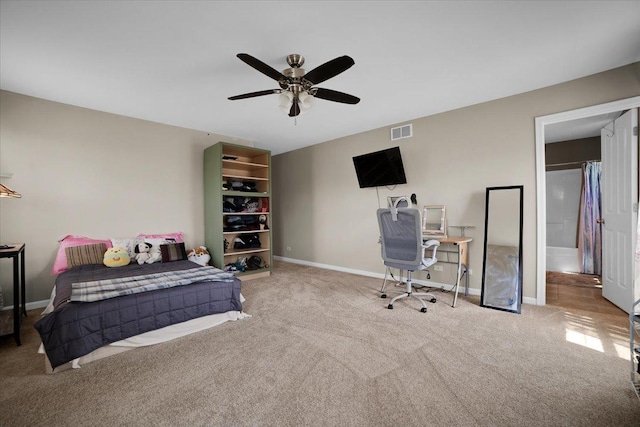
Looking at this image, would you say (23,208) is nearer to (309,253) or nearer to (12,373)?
(12,373)

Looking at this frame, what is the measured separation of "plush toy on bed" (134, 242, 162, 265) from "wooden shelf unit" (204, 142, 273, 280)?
0.89 metres

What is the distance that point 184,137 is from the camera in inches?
177

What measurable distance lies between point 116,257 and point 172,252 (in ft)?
2.08

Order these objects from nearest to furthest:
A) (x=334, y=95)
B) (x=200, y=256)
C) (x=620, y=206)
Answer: (x=334, y=95)
(x=620, y=206)
(x=200, y=256)

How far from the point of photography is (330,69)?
6.80ft

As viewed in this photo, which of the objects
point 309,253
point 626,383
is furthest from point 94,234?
point 626,383

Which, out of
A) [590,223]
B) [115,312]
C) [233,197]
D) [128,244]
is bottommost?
[115,312]

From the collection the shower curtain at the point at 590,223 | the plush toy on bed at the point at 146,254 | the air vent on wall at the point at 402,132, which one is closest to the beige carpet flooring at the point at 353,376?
the plush toy on bed at the point at 146,254

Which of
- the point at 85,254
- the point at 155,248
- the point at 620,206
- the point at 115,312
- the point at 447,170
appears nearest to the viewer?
the point at 115,312

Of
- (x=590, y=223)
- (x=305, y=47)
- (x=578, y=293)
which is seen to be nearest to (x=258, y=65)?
(x=305, y=47)

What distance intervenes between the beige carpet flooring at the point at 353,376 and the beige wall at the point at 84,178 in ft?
4.40

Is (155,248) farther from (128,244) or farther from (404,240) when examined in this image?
(404,240)

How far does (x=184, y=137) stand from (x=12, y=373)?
3.53 metres

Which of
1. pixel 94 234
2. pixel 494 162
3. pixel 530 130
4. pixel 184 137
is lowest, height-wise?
pixel 94 234
